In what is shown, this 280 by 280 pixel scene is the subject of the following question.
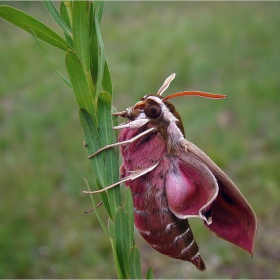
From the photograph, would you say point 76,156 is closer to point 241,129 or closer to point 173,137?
point 241,129

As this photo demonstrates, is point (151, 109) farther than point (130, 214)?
Yes

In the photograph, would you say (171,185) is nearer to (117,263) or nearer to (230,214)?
(230,214)

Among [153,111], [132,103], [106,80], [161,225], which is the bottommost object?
[132,103]

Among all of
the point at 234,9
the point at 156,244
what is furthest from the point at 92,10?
the point at 234,9

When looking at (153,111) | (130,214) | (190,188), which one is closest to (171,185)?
(190,188)

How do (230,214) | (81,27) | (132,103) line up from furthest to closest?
(132,103) < (230,214) < (81,27)

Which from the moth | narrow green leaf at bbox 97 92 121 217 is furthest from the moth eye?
narrow green leaf at bbox 97 92 121 217

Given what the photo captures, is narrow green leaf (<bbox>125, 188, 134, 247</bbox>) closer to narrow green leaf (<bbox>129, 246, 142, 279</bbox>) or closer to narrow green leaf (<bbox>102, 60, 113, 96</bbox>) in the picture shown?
narrow green leaf (<bbox>129, 246, 142, 279</bbox>)

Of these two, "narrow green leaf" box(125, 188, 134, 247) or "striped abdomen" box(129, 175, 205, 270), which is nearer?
"narrow green leaf" box(125, 188, 134, 247)
